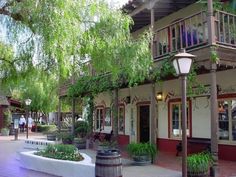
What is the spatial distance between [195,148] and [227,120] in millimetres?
1713

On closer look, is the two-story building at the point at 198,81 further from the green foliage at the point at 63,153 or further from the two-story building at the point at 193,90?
the green foliage at the point at 63,153

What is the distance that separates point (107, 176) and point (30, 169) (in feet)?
15.0

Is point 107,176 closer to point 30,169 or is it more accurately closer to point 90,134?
point 30,169

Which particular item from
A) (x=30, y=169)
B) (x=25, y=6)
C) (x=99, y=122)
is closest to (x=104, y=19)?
(x=25, y=6)

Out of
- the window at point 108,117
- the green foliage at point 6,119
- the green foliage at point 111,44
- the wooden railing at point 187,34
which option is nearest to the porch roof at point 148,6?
the wooden railing at point 187,34

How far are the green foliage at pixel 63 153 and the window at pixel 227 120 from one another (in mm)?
5140

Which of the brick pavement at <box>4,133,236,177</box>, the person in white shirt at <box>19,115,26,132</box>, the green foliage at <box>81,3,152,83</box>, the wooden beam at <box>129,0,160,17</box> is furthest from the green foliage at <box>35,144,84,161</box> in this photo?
the person in white shirt at <box>19,115,26,132</box>

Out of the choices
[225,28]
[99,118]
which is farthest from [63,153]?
[99,118]

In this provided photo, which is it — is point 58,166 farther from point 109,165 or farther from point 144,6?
point 144,6

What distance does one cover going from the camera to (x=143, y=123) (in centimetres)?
1864

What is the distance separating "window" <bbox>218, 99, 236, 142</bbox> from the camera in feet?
43.4

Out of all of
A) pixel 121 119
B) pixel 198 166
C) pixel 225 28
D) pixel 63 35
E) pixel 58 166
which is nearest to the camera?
pixel 63 35

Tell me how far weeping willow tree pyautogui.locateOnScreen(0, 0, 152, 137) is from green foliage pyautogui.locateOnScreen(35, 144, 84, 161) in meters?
3.25

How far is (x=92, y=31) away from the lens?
27.7 feet
